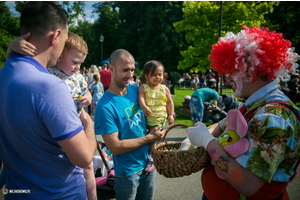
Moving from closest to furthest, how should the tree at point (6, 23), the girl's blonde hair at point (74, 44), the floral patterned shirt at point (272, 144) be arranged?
the floral patterned shirt at point (272, 144) < the girl's blonde hair at point (74, 44) < the tree at point (6, 23)

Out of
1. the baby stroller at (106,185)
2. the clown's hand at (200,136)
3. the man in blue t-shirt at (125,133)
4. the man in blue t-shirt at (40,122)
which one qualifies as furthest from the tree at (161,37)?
the man in blue t-shirt at (40,122)

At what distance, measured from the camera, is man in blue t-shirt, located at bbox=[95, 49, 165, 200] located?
212 centimetres

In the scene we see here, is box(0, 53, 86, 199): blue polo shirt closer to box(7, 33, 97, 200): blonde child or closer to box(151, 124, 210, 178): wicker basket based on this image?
box(151, 124, 210, 178): wicker basket

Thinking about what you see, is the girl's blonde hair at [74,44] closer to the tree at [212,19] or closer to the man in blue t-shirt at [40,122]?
the man in blue t-shirt at [40,122]

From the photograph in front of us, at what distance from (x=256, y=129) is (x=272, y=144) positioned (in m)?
0.14

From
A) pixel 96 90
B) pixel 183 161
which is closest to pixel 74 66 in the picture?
pixel 183 161

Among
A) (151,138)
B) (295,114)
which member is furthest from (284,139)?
(151,138)

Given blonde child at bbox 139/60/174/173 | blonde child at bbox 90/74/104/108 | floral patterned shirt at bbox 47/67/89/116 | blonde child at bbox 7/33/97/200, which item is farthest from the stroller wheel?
blonde child at bbox 90/74/104/108

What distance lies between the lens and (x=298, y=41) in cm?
2408

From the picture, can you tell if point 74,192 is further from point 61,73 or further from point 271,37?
point 271,37

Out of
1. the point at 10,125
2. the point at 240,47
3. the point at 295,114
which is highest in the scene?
the point at 240,47

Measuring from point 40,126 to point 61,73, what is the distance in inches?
55.6

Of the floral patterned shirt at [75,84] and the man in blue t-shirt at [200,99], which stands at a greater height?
the floral patterned shirt at [75,84]

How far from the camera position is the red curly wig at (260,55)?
1.68 metres
